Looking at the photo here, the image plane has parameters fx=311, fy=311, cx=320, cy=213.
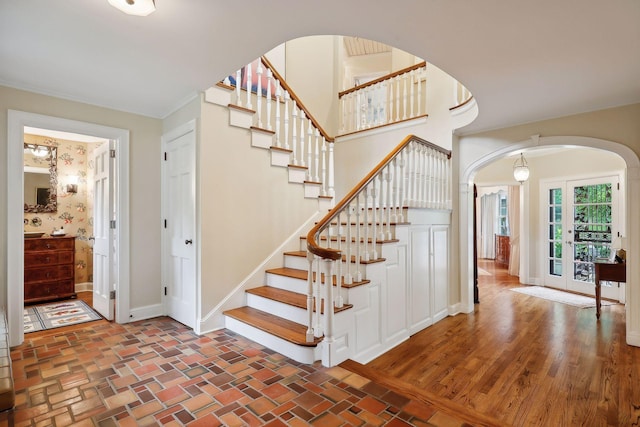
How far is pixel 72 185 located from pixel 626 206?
7437 mm

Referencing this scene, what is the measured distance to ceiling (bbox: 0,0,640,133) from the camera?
1787 mm

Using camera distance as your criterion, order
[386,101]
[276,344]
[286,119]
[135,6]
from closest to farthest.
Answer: [135,6] → [276,344] → [286,119] → [386,101]

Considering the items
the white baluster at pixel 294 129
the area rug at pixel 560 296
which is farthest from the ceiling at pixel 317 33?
the area rug at pixel 560 296

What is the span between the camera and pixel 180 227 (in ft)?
11.2

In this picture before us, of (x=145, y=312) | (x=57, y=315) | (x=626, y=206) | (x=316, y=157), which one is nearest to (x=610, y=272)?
(x=626, y=206)

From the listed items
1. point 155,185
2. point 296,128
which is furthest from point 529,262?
point 155,185

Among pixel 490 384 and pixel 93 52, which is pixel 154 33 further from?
pixel 490 384

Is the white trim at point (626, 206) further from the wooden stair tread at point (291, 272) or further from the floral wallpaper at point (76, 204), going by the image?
the floral wallpaper at point (76, 204)

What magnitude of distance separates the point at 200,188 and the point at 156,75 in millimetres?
1043

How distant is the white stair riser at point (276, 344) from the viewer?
8.04ft

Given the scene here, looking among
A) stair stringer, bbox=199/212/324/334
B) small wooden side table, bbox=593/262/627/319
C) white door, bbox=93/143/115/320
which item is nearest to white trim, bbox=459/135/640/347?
small wooden side table, bbox=593/262/627/319

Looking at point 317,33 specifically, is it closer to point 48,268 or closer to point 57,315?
point 57,315

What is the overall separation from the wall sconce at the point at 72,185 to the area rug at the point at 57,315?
177 centimetres

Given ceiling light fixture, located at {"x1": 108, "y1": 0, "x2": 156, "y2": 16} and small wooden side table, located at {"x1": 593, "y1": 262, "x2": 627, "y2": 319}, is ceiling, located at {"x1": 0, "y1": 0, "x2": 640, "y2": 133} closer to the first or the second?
ceiling light fixture, located at {"x1": 108, "y1": 0, "x2": 156, "y2": 16}
